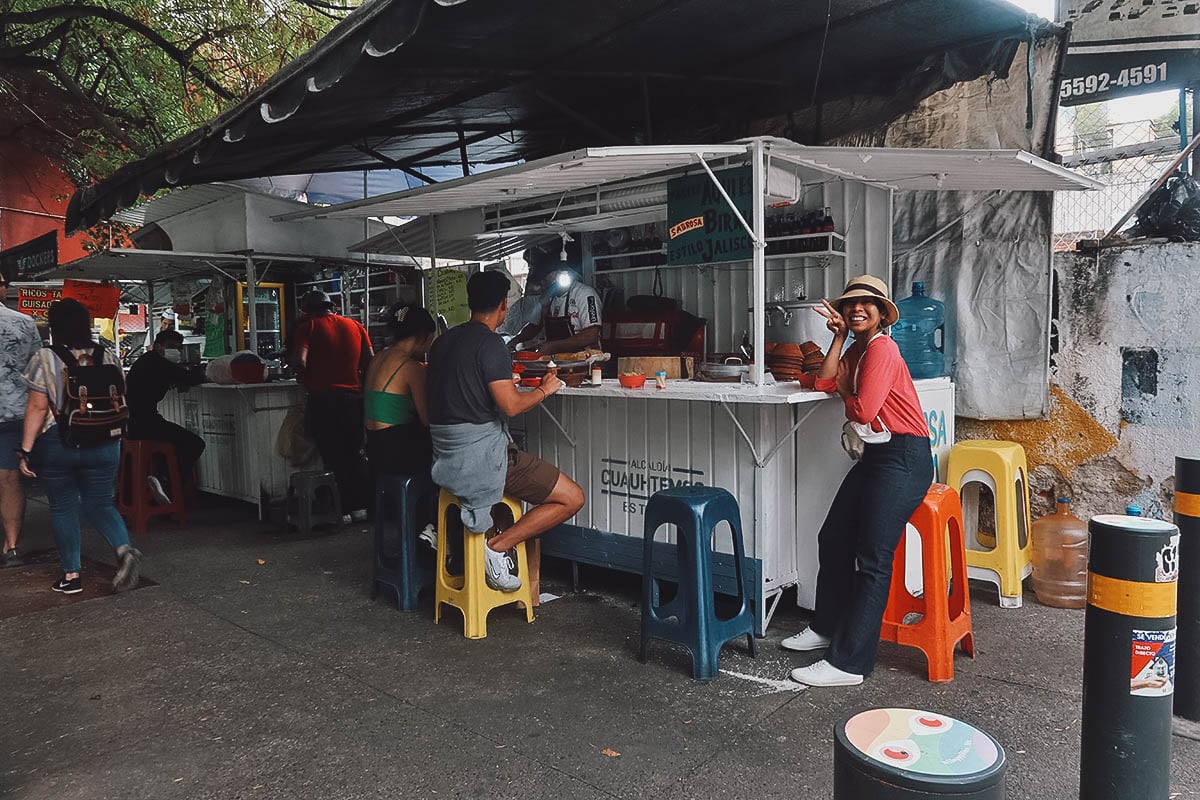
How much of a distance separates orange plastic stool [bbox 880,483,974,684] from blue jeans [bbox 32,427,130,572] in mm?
4408

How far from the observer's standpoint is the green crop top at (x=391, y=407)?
462 centimetres

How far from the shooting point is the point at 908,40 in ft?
15.0

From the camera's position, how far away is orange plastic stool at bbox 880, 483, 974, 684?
3.44 meters

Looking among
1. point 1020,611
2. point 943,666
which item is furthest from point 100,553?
point 1020,611

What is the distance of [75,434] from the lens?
477cm

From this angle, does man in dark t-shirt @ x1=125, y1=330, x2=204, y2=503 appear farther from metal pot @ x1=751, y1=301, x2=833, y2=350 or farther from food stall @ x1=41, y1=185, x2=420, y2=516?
metal pot @ x1=751, y1=301, x2=833, y2=350

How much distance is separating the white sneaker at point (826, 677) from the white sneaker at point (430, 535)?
2.04 metres

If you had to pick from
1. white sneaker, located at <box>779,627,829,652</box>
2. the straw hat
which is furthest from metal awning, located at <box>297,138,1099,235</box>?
white sneaker, located at <box>779,627,829,652</box>

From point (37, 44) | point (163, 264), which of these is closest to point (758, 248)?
point (163, 264)

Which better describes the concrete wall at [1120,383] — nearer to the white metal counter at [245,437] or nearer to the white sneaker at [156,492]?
the white metal counter at [245,437]

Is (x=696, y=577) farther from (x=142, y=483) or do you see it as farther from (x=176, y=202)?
(x=176, y=202)

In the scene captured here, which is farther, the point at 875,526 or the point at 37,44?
the point at 37,44

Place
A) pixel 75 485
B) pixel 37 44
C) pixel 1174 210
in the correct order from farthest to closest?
pixel 37 44 → pixel 75 485 → pixel 1174 210

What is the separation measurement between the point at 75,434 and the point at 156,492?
2278 mm
